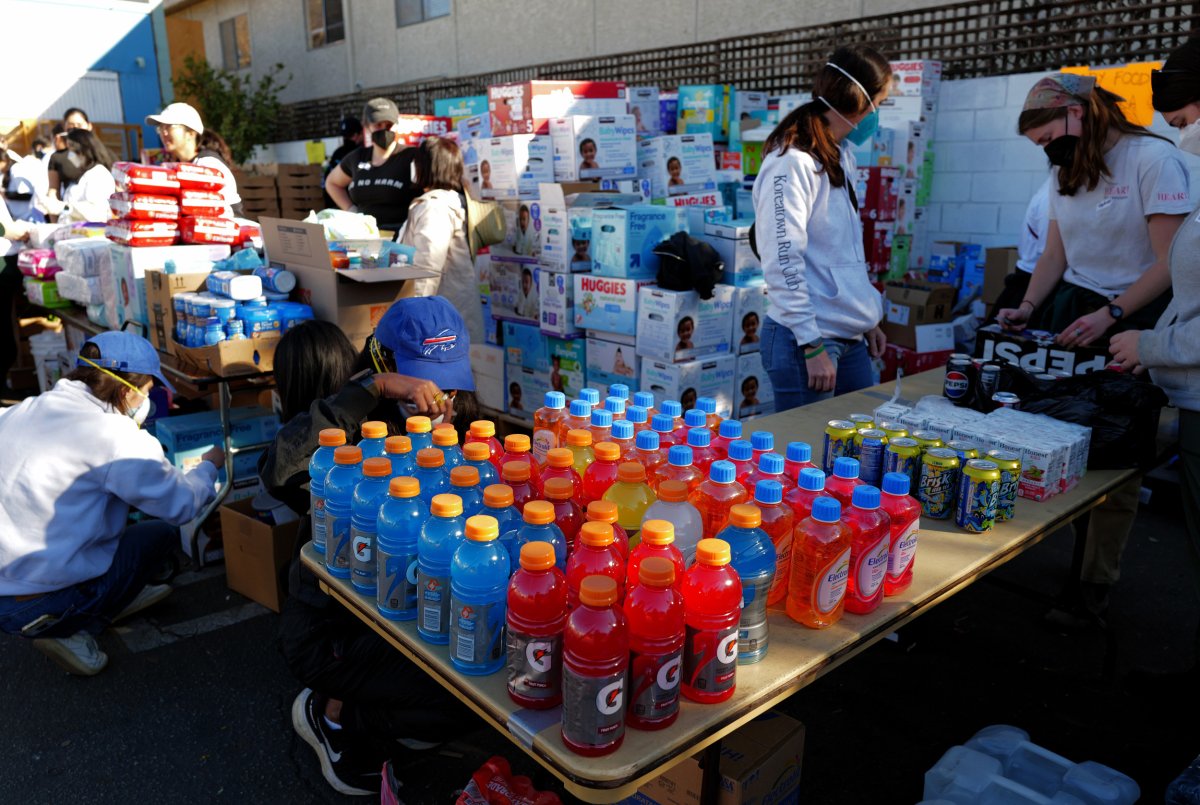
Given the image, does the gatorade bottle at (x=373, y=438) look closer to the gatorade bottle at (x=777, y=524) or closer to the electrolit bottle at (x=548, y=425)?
the electrolit bottle at (x=548, y=425)

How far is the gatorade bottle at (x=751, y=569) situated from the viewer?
150 cm

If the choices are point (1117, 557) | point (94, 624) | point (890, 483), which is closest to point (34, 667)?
point (94, 624)

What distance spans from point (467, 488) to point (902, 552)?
3.12 ft

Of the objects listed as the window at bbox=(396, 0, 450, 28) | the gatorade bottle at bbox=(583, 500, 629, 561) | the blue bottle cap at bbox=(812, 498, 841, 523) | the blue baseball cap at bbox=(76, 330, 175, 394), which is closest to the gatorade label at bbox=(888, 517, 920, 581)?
the blue bottle cap at bbox=(812, 498, 841, 523)

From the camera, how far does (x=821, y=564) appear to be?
159 centimetres

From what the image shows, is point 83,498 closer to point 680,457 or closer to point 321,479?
point 321,479

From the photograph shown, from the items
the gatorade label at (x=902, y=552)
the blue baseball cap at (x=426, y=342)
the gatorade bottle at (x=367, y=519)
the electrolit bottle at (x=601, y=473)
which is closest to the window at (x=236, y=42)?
the blue baseball cap at (x=426, y=342)

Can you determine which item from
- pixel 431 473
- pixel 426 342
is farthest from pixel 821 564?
pixel 426 342

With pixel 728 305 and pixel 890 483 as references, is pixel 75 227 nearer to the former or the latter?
pixel 728 305

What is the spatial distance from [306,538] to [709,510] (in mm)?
1306

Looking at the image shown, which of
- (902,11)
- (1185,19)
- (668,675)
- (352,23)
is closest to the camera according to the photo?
(668,675)

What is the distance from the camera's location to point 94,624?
3066mm

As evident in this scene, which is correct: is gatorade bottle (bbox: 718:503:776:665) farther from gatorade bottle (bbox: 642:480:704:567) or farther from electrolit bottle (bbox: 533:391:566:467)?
electrolit bottle (bbox: 533:391:566:467)

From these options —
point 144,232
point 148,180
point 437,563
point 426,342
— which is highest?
point 148,180
